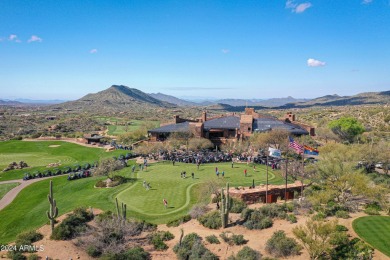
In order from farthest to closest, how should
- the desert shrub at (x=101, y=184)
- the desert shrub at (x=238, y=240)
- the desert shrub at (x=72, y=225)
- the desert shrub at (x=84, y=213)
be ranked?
the desert shrub at (x=101, y=184)
the desert shrub at (x=84, y=213)
the desert shrub at (x=72, y=225)
the desert shrub at (x=238, y=240)

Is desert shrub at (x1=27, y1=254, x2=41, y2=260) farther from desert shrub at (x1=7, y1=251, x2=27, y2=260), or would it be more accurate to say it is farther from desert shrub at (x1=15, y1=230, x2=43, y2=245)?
desert shrub at (x1=15, y1=230, x2=43, y2=245)

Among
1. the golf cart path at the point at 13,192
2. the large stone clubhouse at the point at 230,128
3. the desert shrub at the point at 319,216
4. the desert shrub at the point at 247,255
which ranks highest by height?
A: the large stone clubhouse at the point at 230,128

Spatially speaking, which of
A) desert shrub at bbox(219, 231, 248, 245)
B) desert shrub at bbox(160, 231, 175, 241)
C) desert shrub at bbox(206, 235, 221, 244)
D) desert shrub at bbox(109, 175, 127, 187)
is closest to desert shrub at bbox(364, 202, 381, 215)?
desert shrub at bbox(219, 231, 248, 245)

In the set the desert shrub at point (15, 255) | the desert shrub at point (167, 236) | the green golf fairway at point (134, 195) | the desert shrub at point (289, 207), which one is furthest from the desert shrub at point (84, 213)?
the desert shrub at point (289, 207)

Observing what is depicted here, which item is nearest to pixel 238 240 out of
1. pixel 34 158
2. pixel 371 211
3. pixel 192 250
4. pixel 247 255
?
pixel 247 255

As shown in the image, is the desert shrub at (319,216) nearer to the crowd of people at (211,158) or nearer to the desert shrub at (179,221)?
the desert shrub at (179,221)

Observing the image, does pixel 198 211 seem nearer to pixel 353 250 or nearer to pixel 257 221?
pixel 257 221
